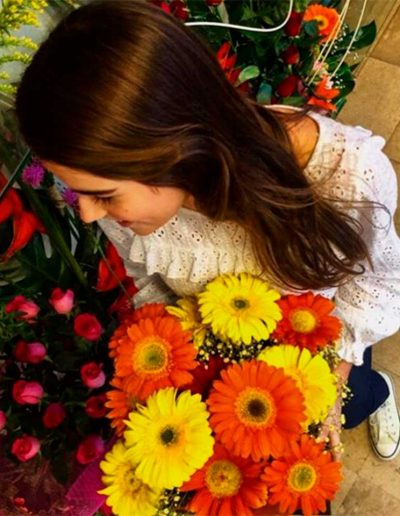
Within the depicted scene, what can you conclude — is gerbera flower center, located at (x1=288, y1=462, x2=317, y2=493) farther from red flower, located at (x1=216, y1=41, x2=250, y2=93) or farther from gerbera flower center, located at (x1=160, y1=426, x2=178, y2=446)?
red flower, located at (x1=216, y1=41, x2=250, y2=93)

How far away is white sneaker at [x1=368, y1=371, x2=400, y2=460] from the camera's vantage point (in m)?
1.55

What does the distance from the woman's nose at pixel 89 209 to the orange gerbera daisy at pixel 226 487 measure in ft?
0.93

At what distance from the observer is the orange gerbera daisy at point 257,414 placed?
1.95 feet

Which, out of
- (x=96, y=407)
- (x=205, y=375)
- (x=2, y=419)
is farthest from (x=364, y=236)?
(x=2, y=419)

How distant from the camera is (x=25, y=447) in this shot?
725 millimetres

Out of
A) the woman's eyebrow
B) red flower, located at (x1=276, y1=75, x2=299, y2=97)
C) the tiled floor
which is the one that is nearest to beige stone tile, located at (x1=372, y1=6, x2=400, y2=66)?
the tiled floor

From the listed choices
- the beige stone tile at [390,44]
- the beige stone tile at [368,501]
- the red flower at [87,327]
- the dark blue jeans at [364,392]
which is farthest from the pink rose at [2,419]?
the beige stone tile at [390,44]

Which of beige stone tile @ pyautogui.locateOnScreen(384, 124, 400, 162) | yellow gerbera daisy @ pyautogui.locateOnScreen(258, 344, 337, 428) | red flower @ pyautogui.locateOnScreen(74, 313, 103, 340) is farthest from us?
beige stone tile @ pyautogui.locateOnScreen(384, 124, 400, 162)

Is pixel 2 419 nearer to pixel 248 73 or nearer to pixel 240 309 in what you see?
pixel 240 309

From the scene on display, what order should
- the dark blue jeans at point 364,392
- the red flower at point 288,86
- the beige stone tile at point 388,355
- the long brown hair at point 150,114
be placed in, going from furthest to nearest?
the beige stone tile at point 388,355, the dark blue jeans at point 364,392, the red flower at point 288,86, the long brown hair at point 150,114

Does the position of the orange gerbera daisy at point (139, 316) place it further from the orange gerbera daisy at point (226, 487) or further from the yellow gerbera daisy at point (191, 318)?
the orange gerbera daisy at point (226, 487)

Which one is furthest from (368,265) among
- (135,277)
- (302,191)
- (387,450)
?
(387,450)

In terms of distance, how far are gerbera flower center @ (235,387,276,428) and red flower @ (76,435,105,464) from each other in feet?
0.73

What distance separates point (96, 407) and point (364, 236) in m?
0.42
